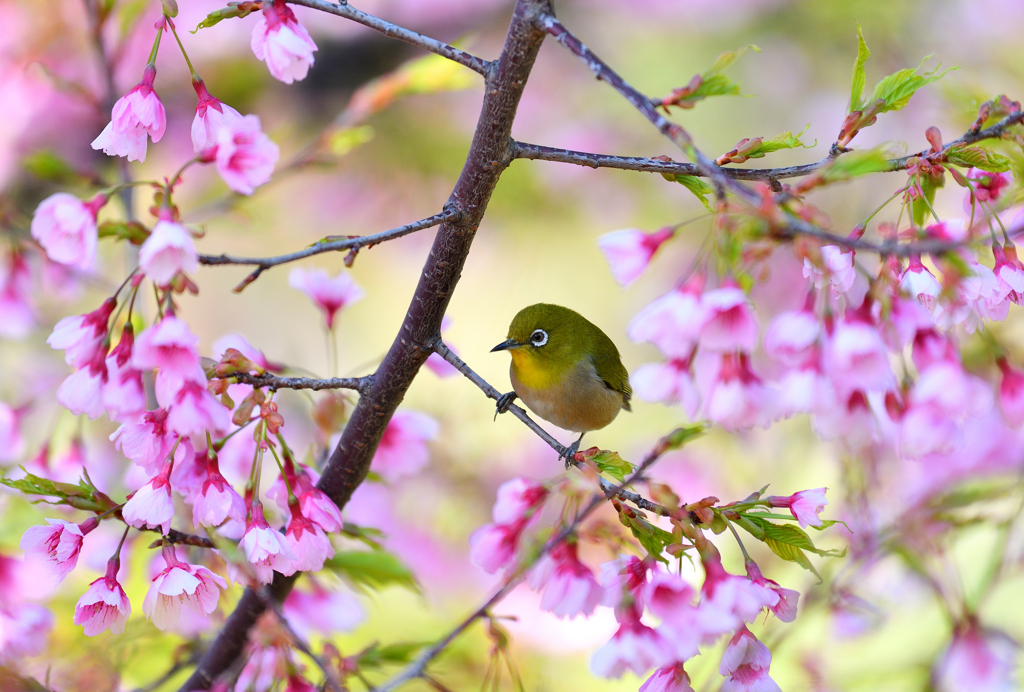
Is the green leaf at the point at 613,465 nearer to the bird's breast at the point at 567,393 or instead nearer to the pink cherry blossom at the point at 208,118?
the pink cherry blossom at the point at 208,118

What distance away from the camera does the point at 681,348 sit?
2.39ft

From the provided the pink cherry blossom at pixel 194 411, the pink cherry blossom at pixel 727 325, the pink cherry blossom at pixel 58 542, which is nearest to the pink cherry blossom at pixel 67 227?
the pink cherry blossom at pixel 194 411

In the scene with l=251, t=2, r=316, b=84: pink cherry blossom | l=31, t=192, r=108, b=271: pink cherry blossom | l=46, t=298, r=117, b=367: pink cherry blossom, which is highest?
l=251, t=2, r=316, b=84: pink cherry blossom

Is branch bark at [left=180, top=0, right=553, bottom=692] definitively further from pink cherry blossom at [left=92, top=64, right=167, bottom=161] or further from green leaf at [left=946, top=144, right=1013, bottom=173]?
green leaf at [left=946, top=144, right=1013, bottom=173]

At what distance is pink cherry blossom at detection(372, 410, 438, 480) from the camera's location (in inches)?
49.9

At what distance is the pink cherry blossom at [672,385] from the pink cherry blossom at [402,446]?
1.78 feet

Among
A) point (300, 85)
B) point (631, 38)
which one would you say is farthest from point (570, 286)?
point (300, 85)

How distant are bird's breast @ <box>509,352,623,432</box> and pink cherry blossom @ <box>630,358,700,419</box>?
3.33 ft

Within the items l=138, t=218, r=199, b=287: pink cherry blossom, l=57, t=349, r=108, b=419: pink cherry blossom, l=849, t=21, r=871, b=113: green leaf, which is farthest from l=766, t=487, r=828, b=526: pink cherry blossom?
l=57, t=349, r=108, b=419: pink cherry blossom

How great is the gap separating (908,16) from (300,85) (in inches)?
104

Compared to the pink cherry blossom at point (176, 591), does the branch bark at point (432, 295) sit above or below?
above

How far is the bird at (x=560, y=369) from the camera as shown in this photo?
1833mm

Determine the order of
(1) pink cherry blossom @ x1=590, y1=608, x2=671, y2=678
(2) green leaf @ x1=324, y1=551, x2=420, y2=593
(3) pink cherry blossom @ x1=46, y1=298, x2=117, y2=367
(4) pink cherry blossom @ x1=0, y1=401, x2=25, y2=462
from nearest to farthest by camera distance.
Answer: (1) pink cherry blossom @ x1=590, y1=608, x2=671, y2=678 < (3) pink cherry blossom @ x1=46, y1=298, x2=117, y2=367 < (2) green leaf @ x1=324, y1=551, x2=420, y2=593 < (4) pink cherry blossom @ x1=0, y1=401, x2=25, y2=462

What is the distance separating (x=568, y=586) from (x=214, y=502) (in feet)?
1.40
